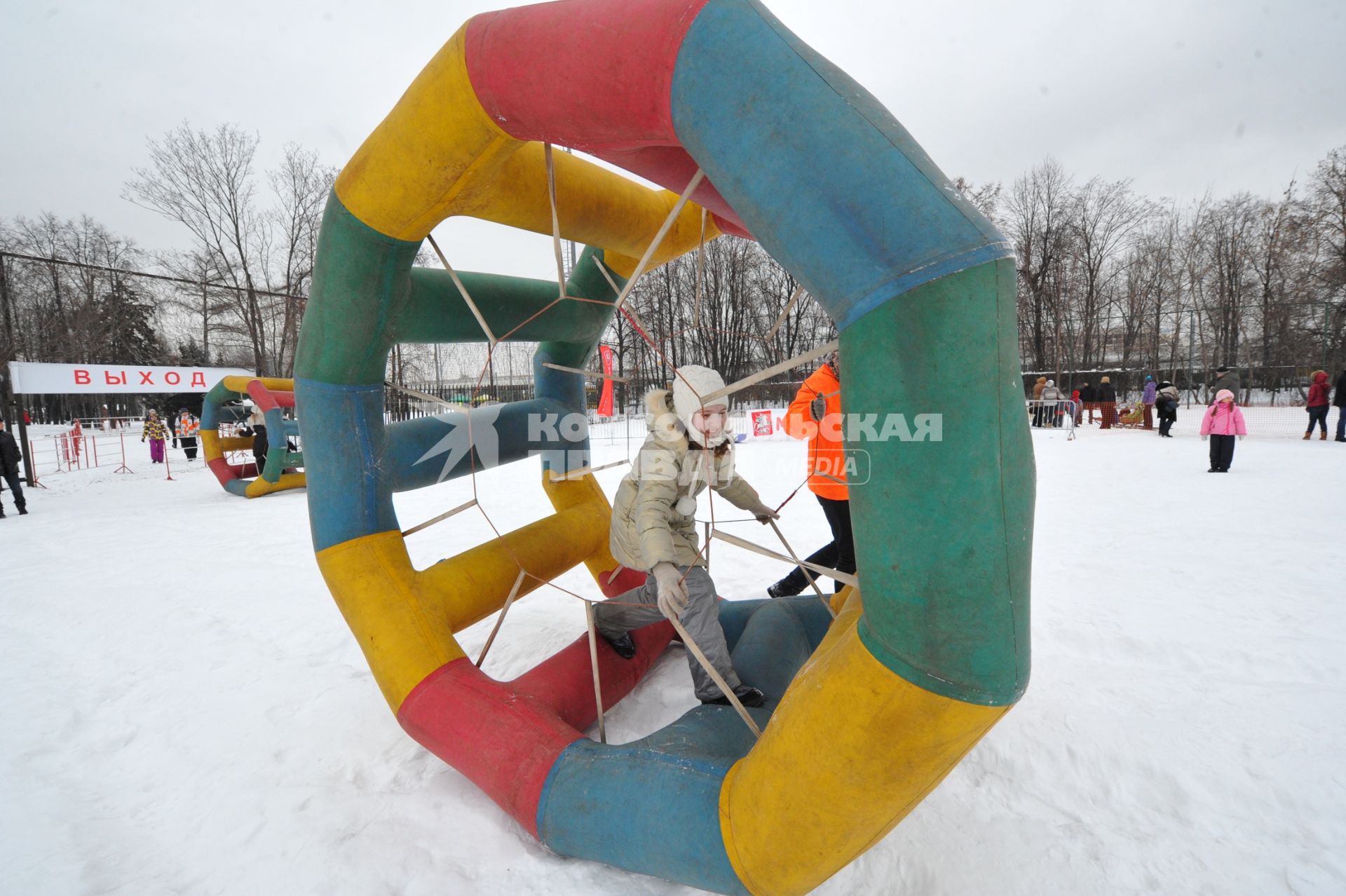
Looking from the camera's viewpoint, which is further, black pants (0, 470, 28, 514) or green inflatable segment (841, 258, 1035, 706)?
black pants (0, 470, 28, 514)

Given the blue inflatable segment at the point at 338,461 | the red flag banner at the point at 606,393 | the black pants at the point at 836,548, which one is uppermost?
the red flag banner at the point at 606,393

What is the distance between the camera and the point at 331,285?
2783 mm

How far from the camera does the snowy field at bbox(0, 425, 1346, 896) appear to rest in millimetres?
2098

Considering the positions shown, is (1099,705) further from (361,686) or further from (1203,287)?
(1203,287)

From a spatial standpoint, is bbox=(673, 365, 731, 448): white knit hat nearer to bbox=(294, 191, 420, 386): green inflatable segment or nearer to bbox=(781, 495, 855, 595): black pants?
bbox=(294, 191, 420, 386): green inflatable segment

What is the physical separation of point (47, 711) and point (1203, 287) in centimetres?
4072

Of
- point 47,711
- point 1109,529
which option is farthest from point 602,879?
→ point 1109,529

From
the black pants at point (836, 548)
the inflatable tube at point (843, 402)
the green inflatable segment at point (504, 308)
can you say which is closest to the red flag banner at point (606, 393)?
the green inflatable segment at point (504, 308)

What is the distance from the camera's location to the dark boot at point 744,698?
9.04ft

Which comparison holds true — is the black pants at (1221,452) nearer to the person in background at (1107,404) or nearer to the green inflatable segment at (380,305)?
the person in background at (1107,404)

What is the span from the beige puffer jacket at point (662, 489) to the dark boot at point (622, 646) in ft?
2.03

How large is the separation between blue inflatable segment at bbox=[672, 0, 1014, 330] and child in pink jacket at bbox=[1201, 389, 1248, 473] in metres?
10.3

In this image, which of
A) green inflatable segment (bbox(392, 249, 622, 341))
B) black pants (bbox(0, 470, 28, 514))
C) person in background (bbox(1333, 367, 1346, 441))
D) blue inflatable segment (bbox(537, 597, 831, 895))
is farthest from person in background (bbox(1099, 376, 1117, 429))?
black pants (bbox(0, 470, 28, 514))

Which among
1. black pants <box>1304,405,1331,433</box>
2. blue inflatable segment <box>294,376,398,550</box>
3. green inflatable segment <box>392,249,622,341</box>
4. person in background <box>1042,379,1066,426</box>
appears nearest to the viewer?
blue inflatable segment <box>294,376,398,550</box>
